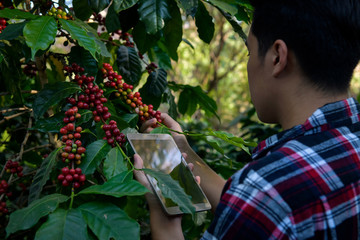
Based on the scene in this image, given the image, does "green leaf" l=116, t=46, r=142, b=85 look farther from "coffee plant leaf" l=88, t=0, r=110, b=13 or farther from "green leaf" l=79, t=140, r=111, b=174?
"green leaf" l=79, t=140, r=111, b=174

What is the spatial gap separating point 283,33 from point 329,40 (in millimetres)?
103

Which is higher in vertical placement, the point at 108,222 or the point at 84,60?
the point at 84,60

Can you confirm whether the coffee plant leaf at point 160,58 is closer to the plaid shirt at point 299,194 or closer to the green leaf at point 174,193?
the green leaf at point 174,193

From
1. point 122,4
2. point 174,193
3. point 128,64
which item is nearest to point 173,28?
point 128,64

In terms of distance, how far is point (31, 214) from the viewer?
0.82m

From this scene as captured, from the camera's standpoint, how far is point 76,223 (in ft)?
2.63

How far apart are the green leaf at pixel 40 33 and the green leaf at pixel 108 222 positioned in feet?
1.48

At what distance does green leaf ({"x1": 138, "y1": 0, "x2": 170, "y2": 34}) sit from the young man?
0.37 metres

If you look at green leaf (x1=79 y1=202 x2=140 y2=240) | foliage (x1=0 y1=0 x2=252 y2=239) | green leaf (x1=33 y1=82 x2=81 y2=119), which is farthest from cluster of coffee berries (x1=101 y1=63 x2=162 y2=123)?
green leaf (x1=79 y1=202 x2=140 y2=240)

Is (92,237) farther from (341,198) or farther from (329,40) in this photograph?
(329,40)

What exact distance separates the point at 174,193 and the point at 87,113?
442 millimetres

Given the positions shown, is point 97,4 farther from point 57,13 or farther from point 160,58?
point 160,58

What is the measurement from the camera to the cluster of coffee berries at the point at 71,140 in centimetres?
101

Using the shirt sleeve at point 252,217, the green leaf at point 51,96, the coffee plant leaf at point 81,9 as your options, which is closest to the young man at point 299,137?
the shirt sleeve at point 252,217
